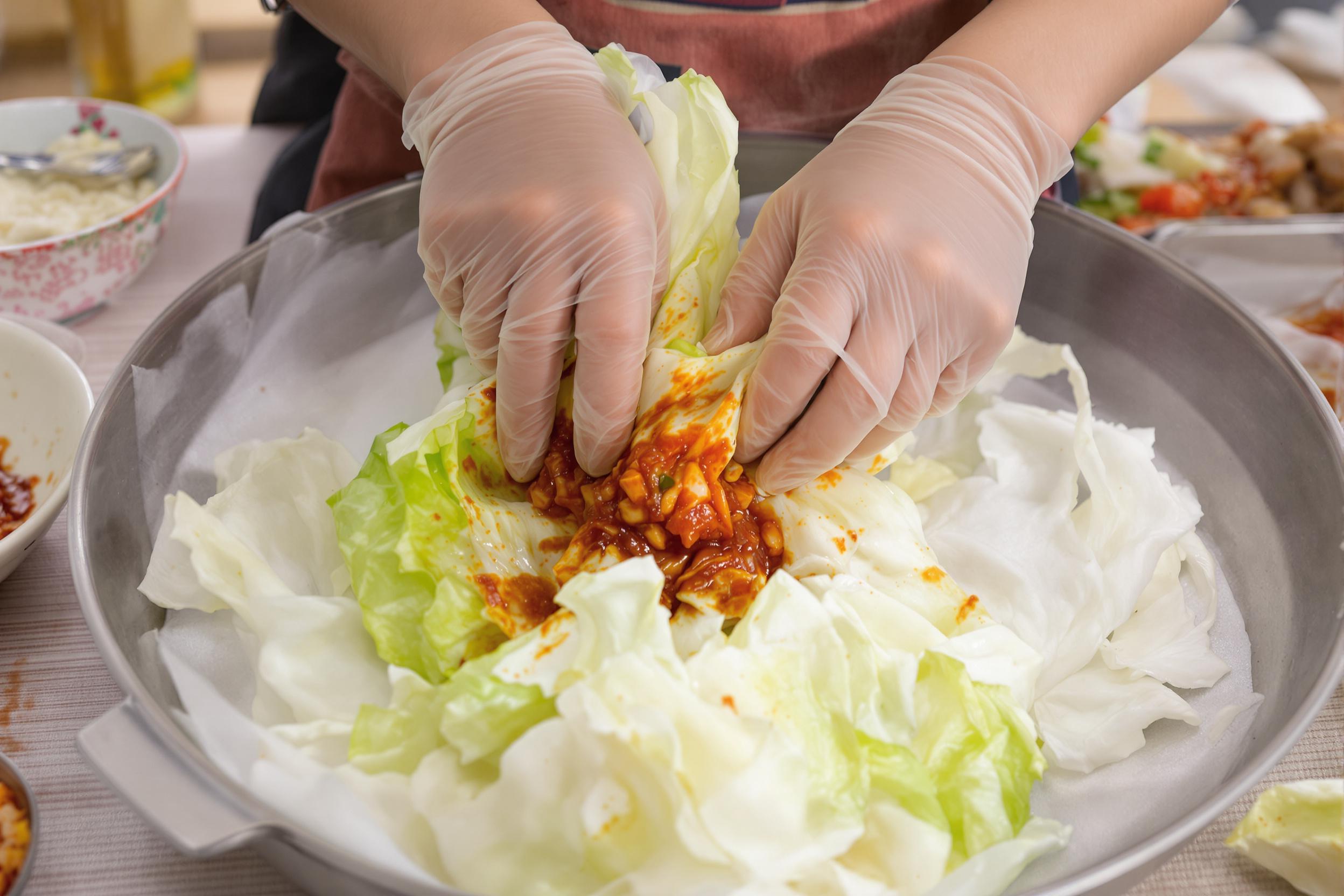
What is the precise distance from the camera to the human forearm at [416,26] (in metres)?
1.44

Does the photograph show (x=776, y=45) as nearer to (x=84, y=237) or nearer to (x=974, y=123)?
(x=974, y=123)

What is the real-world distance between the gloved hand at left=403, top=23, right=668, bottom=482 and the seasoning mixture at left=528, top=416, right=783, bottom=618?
0.08m

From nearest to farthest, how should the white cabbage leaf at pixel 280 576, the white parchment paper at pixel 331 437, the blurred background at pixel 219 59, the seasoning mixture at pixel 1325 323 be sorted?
the white parchment paper at pixel 331 437 → the white cabbage leaf at pixel 280 576 → the seasoning mixture at pixel 1325 323 → the blurred background at pixel 219 59

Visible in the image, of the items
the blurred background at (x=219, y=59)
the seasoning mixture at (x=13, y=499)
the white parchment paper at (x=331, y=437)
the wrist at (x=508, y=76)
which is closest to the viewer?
the white parchment paper at (x=331, y=437)

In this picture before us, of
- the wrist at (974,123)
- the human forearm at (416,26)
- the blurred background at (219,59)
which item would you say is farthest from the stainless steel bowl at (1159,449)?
the blurred background at (219,59)

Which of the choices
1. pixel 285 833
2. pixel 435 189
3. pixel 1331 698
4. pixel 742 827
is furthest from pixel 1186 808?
pixel 435 189

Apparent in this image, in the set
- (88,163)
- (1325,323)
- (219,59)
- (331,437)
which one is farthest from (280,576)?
(219,59)

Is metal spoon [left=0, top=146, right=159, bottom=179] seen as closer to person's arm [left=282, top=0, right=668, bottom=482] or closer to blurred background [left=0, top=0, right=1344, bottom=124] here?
person's arm [left=282, top=0, right=668, bottom=482]

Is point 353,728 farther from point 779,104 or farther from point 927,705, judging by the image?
point 779,104

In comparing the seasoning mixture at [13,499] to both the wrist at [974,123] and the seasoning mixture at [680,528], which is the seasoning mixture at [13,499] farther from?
the wrist at [974,123]

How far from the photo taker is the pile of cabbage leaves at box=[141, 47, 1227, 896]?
103 cm

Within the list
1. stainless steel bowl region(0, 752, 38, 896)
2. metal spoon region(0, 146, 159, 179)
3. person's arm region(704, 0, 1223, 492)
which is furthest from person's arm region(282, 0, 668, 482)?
metal spoon region(0, 146, 159, 179)

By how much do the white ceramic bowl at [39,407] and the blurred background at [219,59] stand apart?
2.80 m

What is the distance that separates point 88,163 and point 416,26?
3.48 ft
